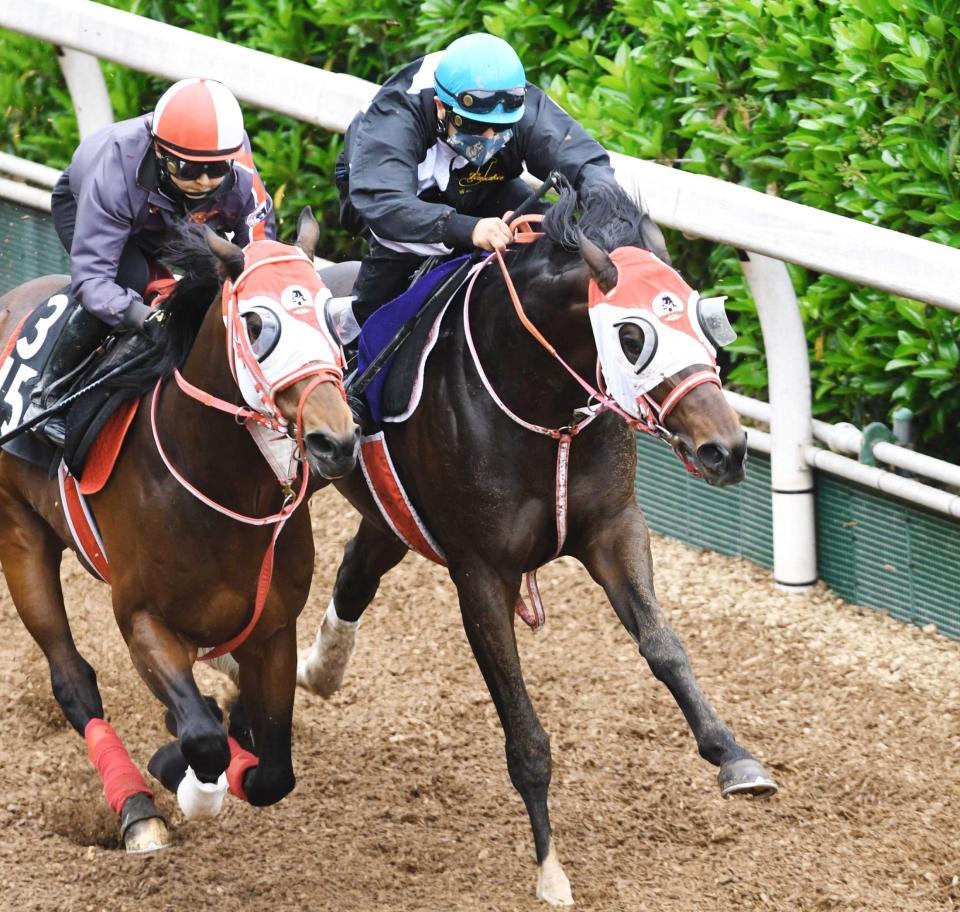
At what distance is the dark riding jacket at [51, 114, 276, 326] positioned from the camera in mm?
Answer: 5102

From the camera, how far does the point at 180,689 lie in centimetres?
492

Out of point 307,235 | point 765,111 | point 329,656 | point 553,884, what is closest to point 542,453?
point 307,235

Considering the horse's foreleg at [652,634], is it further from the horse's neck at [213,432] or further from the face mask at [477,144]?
the face mask at [477,144]

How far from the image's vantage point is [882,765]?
18.9 feet

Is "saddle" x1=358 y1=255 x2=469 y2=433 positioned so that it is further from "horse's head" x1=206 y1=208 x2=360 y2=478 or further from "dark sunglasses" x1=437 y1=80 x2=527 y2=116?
"horse's head" x1=206 y1=208 x2=360 y2=478

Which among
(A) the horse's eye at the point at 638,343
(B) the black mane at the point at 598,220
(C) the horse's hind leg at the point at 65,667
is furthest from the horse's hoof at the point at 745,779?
(C) the horse's hind leg at the point at 65,667

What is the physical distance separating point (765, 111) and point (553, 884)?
322cm

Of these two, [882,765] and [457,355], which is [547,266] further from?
[882,765]

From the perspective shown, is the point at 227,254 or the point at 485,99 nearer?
the point at 227,254

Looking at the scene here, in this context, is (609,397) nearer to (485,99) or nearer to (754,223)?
(485,99)

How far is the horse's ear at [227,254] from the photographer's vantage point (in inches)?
178

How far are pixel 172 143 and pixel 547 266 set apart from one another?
111 centimetres

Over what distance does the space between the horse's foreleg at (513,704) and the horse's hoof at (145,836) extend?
1053mm

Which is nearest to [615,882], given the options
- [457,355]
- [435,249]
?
[457,355]
